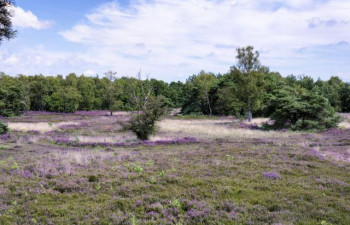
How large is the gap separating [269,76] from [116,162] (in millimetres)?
63570

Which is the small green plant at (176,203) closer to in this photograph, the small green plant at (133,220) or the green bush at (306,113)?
the small green plant at (133,220)

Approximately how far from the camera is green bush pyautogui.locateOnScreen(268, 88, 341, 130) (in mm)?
38250

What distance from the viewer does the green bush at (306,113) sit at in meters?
38.2

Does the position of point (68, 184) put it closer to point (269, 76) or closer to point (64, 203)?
point (64, 203)

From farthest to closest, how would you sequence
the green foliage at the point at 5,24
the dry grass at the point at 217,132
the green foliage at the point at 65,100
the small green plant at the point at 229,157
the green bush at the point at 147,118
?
the green foliage at the point at 65,100
the dry grass at the point at 217,132
the green bush at the point at 147,118
the small green plant at the point at 229,157
the green foliage at the point at 5,24

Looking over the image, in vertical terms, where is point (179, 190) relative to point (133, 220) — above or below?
above

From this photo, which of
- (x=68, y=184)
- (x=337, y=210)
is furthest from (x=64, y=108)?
(x=337, y=210)

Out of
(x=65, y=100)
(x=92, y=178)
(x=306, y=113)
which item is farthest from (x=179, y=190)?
(x=65, y=100)

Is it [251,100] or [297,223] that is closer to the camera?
[297,223]

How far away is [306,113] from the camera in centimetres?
3994

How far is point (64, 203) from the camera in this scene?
35.3ft

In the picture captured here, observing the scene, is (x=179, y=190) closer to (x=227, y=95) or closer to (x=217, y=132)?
(x=217, y=132)

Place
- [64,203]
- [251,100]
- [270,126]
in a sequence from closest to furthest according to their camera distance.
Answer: [64,203] → [270,126] → [251,100]

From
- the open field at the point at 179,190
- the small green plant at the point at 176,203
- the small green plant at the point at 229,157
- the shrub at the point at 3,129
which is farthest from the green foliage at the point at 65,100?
the small green plant at the point at 176,203
